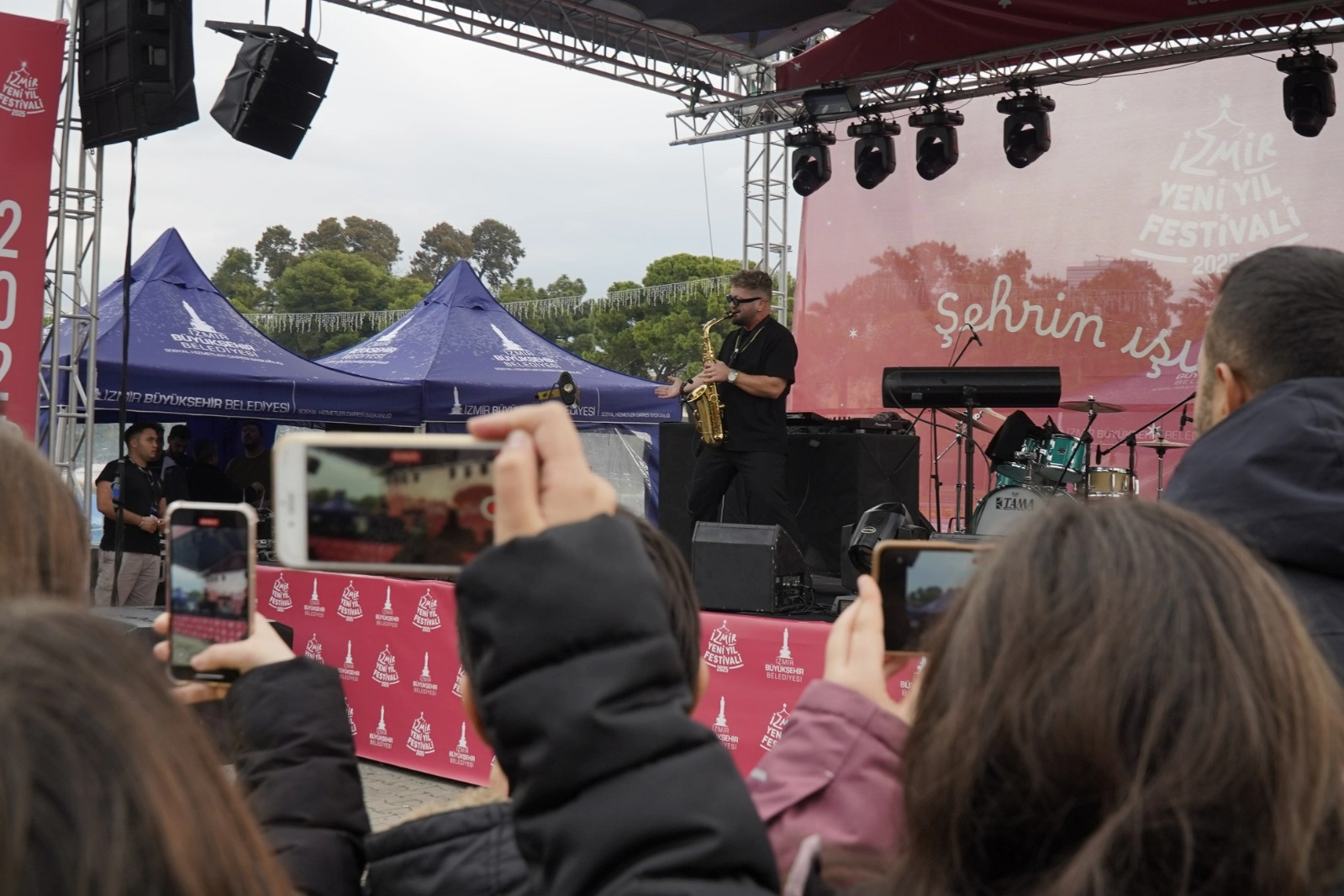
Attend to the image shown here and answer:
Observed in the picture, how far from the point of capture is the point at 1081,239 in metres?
10.6

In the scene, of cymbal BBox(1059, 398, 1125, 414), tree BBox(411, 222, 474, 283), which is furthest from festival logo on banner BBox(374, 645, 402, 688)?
tree BBox(411, 222, 474, 283)

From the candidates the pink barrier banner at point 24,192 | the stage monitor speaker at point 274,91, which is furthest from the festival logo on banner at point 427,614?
the stage monitor speaker at point 274,91

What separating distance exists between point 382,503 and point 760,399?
6.30 m

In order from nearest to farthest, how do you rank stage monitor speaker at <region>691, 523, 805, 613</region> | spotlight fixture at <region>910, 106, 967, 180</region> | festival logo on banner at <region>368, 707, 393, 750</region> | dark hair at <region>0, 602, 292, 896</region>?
dark hair at <region>0, 602, 292, 896</region> → stage monitor speaker at <region>691, 523, 805, 613</region> → festival logo on banner at <region>368, 707, 393, 750</region> → spotlight fixture at <region>910, 106, 967, 180</region>

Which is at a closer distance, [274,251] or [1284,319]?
[1284,319]

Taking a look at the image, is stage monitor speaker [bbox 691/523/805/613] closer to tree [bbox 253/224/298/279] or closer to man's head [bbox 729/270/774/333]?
man's head [bbox 729/270/774/333]

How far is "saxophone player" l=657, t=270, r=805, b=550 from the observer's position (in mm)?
7191

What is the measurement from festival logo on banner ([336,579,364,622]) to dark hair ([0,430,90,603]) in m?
4.64

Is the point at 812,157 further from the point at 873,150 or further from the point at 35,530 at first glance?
the point at 35,530

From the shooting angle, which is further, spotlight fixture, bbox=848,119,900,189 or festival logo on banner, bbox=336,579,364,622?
spotlight fixture, bbox=848,119,900,189

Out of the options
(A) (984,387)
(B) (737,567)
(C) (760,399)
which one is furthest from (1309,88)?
(B) (737,567)

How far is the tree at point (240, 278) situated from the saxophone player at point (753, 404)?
147 ft

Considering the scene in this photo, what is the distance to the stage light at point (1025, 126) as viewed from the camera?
8422 mm

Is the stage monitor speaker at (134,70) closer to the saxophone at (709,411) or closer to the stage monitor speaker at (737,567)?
the saxophone at (709,411)
